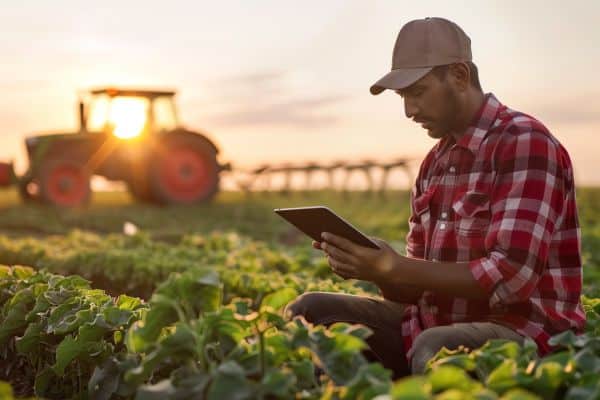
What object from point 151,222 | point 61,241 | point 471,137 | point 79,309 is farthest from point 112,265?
point 151,222

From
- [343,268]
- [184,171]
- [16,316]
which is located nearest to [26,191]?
[184,171]

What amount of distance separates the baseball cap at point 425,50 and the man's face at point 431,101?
0.04 meters

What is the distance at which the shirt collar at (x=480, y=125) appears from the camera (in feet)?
10.5

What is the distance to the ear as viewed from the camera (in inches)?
124

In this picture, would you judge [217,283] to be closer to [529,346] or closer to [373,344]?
[529,346]

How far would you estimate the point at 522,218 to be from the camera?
Result: 293 centimetres

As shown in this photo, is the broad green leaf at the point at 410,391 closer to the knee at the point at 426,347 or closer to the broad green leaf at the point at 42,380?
the knee at the point at 426,347

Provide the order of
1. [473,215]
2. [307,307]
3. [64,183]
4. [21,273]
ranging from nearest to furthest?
1. [473,215]
2. [307,307]
3. [21,273]
4. [64,183]

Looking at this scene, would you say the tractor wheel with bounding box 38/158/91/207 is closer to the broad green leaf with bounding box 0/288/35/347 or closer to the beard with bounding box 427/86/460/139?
the broad green leaf with bounding box 0/288/35/347

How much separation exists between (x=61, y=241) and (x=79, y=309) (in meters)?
6.34

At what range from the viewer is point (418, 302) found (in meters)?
3.47

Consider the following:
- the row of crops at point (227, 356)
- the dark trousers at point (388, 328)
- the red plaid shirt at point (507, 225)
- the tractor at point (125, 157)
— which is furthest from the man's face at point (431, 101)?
the tractor at point (125, 157)

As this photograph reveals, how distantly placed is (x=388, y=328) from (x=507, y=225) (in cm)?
80

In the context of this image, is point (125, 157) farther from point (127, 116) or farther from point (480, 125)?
point (480, 125)
